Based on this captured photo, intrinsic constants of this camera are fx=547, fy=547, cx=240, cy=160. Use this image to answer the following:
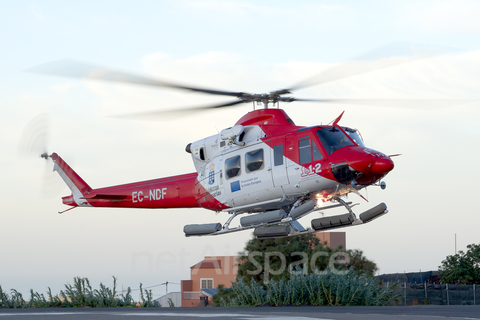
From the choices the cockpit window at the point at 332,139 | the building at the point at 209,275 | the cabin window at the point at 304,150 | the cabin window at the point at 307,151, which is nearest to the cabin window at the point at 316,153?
the cabin window at the point at 307,151

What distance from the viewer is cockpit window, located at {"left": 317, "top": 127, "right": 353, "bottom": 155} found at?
17.1m

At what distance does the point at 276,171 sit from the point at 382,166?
339 centimetres

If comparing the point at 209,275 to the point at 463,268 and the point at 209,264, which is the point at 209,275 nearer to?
the point at 209,264

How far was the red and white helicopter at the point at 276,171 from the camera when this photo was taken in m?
17.0

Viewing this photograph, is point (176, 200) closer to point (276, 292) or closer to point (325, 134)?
point (276, 292)

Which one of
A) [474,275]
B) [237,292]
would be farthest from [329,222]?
[474,275]

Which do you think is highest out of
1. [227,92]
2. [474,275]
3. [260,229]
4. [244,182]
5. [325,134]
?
[227,92]

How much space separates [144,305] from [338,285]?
23.2 feet

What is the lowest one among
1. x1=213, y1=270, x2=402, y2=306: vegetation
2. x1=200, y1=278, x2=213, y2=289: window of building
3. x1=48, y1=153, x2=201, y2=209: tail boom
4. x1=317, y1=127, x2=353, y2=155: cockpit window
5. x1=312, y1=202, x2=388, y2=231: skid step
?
x1=200, y1=278, x2=213, y2=289: window of building

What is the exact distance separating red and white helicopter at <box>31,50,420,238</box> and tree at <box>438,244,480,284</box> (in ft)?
94.4

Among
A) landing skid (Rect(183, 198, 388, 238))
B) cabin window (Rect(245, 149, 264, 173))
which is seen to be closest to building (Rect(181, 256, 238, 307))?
landing skid (Rect(183, 198, 388, 238))

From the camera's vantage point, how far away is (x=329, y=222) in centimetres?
1770

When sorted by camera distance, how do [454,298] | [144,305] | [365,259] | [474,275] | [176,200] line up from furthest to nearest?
[474,275]
[365,259]
[454,298]
[176,200]
[144,305]

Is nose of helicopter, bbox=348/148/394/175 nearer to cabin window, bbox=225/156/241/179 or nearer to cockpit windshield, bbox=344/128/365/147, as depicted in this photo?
cockpit windshield, bbox=344/128/365/147
